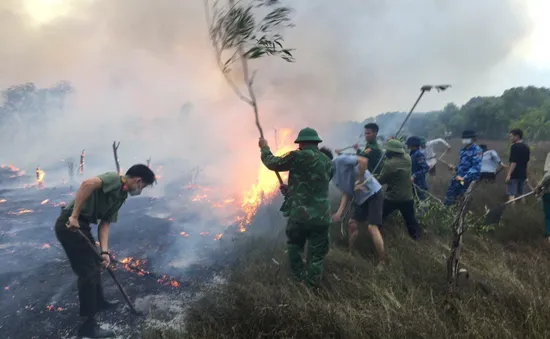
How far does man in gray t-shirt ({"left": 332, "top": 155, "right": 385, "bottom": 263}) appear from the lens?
4.44 metres

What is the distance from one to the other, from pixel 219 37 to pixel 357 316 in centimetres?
318

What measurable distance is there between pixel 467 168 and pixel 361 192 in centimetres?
314

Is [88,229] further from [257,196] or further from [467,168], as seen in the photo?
[257,196]

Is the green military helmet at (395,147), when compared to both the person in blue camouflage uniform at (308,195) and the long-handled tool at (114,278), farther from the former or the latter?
the long-handled tool at (114,278)

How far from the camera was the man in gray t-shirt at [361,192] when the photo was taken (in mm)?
4441

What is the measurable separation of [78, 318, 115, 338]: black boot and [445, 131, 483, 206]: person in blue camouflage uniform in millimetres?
6356

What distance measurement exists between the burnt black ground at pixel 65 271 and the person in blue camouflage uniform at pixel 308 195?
201 centimetres

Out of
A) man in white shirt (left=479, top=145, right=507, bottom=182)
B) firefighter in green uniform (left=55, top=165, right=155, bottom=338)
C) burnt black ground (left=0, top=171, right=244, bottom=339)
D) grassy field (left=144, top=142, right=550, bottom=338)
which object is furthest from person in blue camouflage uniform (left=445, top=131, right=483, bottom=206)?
firefighter in green uniform (left=55, top=165, right=155, bottom=338)

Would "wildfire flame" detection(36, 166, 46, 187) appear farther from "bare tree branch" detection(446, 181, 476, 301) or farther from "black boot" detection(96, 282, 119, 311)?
"bare tree branch" detection(446, 181, 476, 301)

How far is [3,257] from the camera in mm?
6551

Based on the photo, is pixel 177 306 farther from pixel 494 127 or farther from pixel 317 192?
pixel 494 127

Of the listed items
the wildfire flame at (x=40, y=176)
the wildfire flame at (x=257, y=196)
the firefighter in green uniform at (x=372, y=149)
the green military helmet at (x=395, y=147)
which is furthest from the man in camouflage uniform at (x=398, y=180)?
the wildfire flame at (x=40, y=176)

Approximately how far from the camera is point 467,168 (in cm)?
636

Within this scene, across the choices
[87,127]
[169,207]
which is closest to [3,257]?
[169,207]
